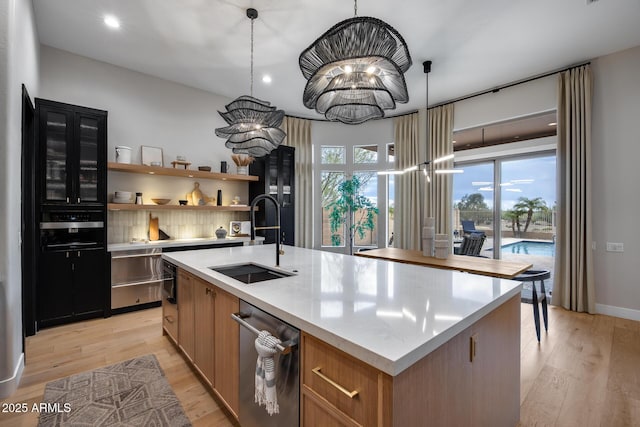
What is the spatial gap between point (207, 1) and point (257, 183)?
300 centimetres

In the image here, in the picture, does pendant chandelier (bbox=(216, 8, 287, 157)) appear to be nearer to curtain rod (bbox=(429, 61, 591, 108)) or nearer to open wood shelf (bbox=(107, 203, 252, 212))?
open wood shelf (bbox=(107, 203, 252, 212))

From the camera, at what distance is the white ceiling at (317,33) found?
2.87m

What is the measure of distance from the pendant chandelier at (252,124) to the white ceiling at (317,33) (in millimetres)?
477

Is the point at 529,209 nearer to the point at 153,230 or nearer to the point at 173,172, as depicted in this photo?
the point at 173,172

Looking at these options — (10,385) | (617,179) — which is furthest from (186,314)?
(617,179)

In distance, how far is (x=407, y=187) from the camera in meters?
5.67

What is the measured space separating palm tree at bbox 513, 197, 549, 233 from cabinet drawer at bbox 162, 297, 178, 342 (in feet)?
16.7

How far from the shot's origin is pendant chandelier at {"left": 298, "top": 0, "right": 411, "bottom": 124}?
1.54m

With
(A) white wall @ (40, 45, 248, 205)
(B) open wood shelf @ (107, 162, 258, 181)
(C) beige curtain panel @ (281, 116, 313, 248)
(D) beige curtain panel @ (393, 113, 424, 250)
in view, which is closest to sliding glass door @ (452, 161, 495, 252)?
(D) beige curtain panel @ (393, 113, 424, 250)

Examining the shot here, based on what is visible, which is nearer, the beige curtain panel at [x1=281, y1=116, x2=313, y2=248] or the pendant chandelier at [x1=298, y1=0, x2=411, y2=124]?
the pendant chandelier at [x1=298, y1=0, x2=411, y2=124]

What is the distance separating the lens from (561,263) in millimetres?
4008

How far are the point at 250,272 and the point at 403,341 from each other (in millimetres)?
1481

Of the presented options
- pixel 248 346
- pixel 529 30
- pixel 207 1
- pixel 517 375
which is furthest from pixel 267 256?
pixel 529 30

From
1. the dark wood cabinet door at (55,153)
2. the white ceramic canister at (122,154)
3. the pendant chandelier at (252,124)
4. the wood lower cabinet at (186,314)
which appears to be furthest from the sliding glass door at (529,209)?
the dark wood cabinet door at (55,153)
